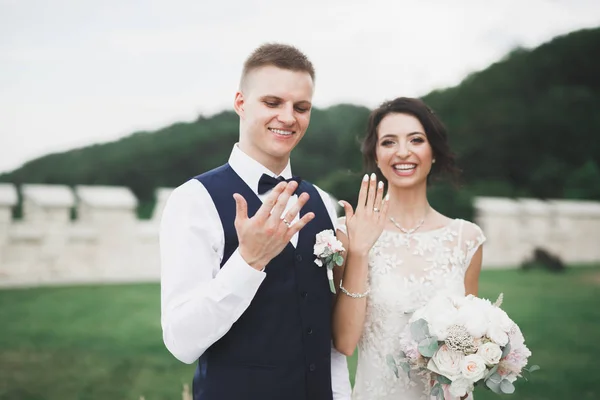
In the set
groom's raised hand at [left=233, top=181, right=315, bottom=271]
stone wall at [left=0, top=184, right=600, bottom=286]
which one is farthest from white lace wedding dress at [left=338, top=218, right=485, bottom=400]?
stone wall at [left=0, top=184, right=600, bottom=286]

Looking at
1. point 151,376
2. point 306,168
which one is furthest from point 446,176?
point 306,168

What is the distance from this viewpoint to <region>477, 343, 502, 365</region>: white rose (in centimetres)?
231

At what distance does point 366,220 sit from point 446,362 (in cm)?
70

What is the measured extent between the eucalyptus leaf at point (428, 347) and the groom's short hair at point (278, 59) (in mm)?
1239

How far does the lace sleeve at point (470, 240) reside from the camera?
3.27m

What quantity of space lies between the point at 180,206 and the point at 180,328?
1.48 ft

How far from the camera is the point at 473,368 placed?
2291 millimetres

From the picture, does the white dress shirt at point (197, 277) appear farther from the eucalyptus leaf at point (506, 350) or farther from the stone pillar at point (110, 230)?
the stone pillar at point (110, 230)

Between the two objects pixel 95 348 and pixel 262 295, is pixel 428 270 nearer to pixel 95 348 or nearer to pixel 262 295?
pixel 262 295

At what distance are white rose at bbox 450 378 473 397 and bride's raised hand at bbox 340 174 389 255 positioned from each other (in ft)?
2.20

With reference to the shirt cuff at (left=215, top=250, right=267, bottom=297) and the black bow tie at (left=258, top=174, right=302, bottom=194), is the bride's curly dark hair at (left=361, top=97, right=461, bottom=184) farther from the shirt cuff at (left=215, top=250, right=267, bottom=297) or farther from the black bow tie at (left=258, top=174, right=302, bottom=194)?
the shirt cuff at (left=215, top=250, right=267, bottom=297)

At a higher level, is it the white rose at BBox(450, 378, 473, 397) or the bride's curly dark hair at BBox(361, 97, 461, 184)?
the bride's curly dark hair at BBox(361, 97, 461, 184)

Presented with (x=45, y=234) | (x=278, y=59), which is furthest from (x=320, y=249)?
(x=45, y=234)

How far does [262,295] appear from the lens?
209 centimetres
